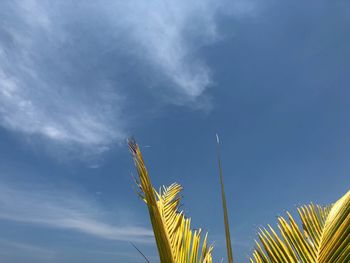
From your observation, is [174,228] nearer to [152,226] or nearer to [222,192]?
[152,226]

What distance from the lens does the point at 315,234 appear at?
3674mm

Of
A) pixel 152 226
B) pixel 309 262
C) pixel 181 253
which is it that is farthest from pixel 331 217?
pixel 152 226

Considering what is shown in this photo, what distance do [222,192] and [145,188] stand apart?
102 cm

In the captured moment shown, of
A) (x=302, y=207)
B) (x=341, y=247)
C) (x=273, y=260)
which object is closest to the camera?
(x=341, y=247)

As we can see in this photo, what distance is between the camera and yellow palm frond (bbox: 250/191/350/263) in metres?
3.25

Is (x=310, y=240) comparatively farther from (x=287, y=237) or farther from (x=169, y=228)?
(x=169, y=228)

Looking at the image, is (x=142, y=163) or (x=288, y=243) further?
(x=288, y=243)

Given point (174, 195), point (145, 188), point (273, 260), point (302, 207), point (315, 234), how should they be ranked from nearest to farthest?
point (145, 188)
point (273, 260)
point (315, 234)
point (302, 207)
point (174, 195)

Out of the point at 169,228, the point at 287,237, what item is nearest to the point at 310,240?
the point at 287,237

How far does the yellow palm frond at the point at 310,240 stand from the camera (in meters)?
3.25

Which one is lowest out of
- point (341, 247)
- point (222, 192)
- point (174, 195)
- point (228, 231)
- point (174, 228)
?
point (228, 231)

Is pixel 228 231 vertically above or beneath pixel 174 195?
beneath

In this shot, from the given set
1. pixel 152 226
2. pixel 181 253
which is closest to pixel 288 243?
pixel 181 253

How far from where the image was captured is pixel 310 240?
11.9ft
